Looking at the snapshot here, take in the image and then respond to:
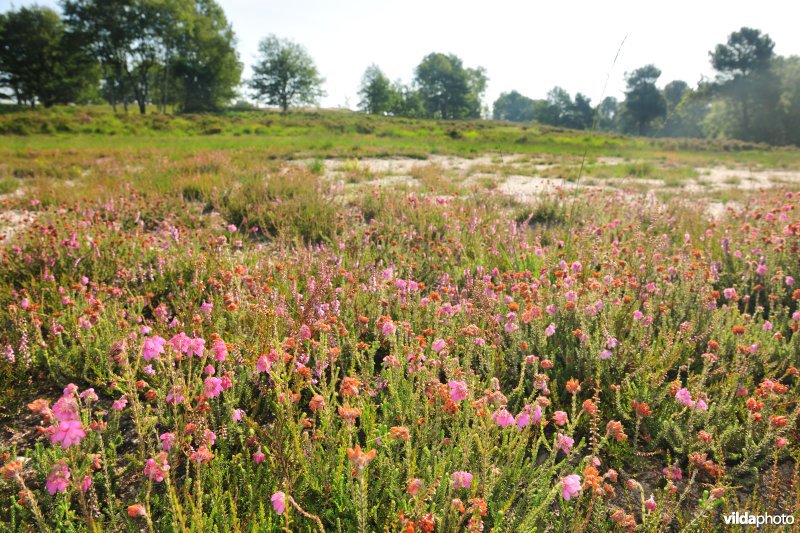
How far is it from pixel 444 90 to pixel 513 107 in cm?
8133

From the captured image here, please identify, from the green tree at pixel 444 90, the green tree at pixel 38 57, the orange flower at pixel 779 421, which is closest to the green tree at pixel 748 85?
the green tree at pixel 444 90

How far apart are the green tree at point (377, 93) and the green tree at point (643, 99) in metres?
43.0

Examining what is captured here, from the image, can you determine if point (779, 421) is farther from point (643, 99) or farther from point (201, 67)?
point (643, 99)

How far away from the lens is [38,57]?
52.7 m

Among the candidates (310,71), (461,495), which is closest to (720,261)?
(461,495)

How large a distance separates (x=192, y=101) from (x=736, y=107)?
73.7 metres

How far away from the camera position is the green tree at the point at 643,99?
76.5 m

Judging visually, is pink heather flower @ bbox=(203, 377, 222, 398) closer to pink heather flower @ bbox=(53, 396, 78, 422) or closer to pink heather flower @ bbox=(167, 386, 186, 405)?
pink heather flower @ bbox=(167, 386, 186, 405)

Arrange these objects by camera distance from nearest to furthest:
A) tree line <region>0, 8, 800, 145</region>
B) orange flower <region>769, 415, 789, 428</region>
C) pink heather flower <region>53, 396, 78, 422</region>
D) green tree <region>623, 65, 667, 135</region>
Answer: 1. pink heather flower <region>53, 396, 78, 422</region>
2. orange flower <region>769, 415, 789, 428</region>
3. tree line <region>0, 8, 800, 145</region>
4. green tree <region>623, 65, 667, 135</region>

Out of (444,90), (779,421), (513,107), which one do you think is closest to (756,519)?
(779,421)

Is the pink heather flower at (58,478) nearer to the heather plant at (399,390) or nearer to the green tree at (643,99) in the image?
the heather plant at (399,390)

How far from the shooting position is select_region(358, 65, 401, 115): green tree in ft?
282

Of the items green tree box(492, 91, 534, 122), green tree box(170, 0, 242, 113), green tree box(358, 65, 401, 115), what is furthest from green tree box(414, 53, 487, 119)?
green tree box(492, 91, 534, 122)

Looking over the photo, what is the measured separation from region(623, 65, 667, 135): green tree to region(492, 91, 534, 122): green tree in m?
77.5
